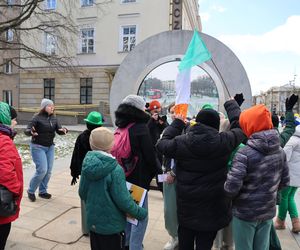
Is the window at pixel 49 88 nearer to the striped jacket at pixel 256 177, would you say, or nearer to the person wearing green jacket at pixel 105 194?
the person wearing green jacket at pixel 105 194

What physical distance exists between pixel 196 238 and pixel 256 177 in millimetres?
797

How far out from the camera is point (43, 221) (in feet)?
14.1

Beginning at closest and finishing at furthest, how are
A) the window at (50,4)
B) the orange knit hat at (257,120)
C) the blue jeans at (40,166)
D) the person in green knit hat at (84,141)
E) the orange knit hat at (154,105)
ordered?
1. the orange knit hat at (257,120)
2. the person in green knit hat at (84,141)
3. the orange knit hat at (154,105)
4. the blue jeans at (40,166)
5. the window at (50,4)

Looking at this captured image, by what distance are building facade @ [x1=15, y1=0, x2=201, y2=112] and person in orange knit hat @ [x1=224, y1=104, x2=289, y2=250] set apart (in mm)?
21160

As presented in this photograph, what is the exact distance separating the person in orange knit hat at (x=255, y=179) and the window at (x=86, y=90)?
78.8ft

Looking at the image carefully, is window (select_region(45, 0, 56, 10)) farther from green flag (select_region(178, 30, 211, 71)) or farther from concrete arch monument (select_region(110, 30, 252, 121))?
green flag (select_region(178, 30, 211, 71))

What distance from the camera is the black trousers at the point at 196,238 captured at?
2.72 meters

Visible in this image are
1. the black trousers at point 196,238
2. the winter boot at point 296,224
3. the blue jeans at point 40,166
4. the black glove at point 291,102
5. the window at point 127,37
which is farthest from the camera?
the window at point 127,37

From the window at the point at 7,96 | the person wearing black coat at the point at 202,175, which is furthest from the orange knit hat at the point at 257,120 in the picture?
the window at the point at 7,96

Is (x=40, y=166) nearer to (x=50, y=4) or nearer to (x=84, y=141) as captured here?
(x=84, y=141)

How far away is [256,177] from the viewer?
2564 mm

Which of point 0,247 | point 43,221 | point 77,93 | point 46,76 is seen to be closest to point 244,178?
point 0,247

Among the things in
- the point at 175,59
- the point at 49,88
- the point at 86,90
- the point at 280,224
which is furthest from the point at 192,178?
the point at 49,88

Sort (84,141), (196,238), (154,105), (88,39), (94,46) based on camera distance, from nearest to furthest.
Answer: (196,238) < (84,141) < (154,105) < (94,46) < (88,39)
